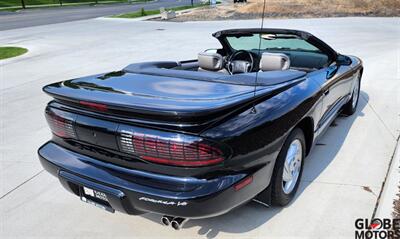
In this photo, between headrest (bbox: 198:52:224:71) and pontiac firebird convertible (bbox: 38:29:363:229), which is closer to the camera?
pontiac firebird convertible (bbox: 38:29:363:229)

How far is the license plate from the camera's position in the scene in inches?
97.6

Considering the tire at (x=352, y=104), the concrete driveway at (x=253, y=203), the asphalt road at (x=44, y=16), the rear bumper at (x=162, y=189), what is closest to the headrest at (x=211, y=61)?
the concrete driveway at (x=253, y=203)

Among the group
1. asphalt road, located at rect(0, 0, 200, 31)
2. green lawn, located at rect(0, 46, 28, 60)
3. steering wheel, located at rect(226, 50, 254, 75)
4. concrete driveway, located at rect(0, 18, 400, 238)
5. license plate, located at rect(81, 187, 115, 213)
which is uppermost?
steering wheel, located at rect(226, 50, 254, 75)

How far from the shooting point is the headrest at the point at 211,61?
4.02 meters

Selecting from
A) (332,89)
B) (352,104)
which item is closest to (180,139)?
(332,89)

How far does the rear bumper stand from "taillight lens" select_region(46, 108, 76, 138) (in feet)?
0.79

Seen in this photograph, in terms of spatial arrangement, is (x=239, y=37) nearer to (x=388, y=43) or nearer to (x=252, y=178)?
(x=252, y=178)

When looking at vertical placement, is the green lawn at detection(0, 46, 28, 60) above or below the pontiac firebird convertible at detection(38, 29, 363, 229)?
A: below

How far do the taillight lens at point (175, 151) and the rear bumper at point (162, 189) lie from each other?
11 cm

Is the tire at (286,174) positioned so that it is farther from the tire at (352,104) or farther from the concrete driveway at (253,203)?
the tire at (352,104)

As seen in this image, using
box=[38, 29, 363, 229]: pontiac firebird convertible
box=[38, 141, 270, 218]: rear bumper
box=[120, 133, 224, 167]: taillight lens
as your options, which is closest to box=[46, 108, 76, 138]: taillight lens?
box=[38, 29, 363, 229]: pontiac firebird convertible

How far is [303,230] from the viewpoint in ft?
9.10

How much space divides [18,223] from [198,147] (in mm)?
1812

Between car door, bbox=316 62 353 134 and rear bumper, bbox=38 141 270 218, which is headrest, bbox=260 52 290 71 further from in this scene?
rear bumper, bbox=38 141 270 218
